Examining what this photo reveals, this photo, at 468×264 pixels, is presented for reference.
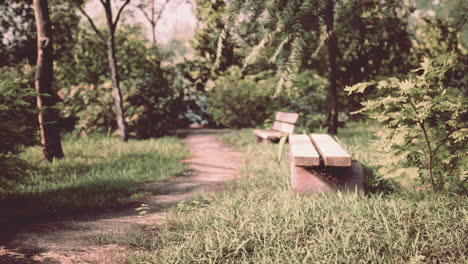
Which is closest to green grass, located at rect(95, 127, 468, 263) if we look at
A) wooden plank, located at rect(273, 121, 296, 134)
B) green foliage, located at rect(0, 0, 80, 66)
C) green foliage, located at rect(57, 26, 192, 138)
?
wooden plank, located at rect(273, 121, 296, 134)

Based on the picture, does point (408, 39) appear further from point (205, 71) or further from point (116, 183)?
point (116, 183)

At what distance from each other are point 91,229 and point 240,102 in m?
8.45

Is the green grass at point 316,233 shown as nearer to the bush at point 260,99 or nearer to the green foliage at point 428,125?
the green foliage at point 428,125

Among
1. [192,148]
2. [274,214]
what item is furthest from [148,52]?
[274,214]

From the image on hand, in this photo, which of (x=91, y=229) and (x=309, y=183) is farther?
(x=309, y=183)

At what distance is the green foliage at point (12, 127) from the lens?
11.8 ft

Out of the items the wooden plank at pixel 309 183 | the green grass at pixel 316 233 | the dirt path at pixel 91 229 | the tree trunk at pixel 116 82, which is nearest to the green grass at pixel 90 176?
the dirt path at pixel 91 229

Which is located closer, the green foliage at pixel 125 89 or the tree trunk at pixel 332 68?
the tree trunk at pixel 332 68

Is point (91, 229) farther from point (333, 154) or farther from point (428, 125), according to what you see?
point (428, 125)

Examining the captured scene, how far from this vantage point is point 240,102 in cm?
1151

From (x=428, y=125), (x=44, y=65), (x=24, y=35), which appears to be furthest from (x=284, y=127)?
(x=24, y=35)

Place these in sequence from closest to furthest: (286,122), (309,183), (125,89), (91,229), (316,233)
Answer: (316,233), (91,229), (309,183), (286,122), (125,89)

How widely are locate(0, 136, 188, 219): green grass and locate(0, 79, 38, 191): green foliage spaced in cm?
38

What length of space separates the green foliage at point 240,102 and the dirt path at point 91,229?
18.8 ft
